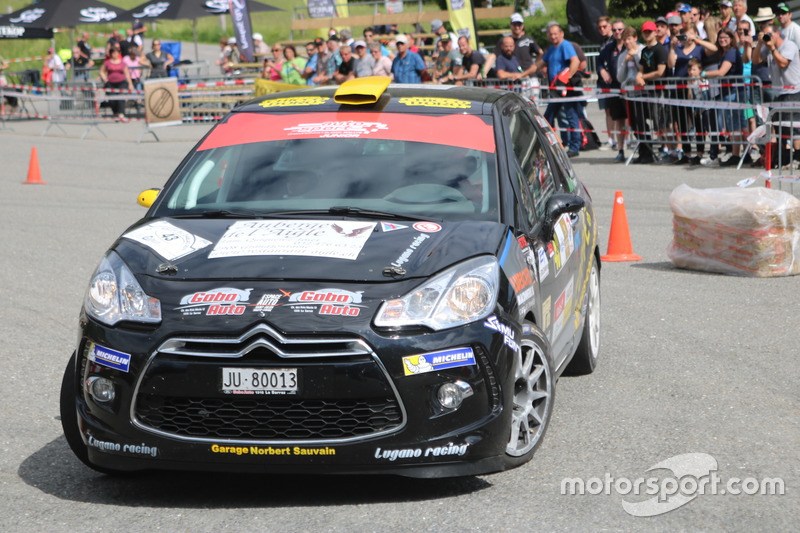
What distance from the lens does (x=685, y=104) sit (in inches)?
641

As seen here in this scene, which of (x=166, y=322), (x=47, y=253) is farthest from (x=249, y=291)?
(x=47, y=253)

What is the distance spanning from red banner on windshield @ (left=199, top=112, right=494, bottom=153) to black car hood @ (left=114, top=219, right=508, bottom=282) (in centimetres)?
74

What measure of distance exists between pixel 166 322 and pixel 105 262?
2.17 feet

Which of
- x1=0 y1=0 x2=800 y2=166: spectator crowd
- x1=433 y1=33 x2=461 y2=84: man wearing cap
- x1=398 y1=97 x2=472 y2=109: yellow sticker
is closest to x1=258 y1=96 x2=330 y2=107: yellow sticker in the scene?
x1=398 y1=97 x2=472 y2=109: yellow sticker

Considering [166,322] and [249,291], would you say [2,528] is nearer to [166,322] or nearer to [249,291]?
[166,322]

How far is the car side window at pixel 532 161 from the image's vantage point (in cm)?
566

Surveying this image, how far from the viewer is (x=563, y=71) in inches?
725

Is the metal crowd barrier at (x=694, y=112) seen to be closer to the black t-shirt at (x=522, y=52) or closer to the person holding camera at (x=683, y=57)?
the person holding camera at (x=683, y=57)

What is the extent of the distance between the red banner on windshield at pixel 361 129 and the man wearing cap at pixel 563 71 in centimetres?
1293

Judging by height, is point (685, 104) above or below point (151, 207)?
below

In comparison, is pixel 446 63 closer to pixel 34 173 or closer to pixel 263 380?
pixel 34 173

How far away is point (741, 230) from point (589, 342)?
146 inches

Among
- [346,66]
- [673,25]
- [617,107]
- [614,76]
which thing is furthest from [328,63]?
[673,25]

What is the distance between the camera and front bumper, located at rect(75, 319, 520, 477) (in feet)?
13.7
